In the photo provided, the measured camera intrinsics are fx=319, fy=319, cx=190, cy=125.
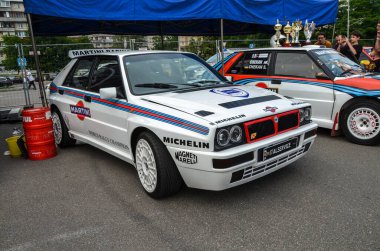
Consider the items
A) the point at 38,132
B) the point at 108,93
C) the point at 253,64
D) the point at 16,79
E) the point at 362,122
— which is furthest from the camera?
the point at 16,79

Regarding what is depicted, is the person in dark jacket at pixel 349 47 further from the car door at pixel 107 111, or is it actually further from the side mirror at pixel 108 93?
the side mirror at pixel 108 93

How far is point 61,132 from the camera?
5.30 m

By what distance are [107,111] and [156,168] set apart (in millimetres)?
1196

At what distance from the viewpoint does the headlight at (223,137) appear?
110 inches

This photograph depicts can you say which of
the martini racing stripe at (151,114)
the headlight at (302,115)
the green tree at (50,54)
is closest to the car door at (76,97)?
the martini racing stripe at (151,114)

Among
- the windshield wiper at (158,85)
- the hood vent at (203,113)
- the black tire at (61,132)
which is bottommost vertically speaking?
the black tire at (61,132)

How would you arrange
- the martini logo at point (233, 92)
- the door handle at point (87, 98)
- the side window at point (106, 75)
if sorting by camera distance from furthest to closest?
the door handle at point (87, 98), the side window at point (106, 75), the martini logo at point (233, 92)

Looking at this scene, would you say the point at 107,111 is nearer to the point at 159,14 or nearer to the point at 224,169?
the point at 224,169

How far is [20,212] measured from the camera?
324cm

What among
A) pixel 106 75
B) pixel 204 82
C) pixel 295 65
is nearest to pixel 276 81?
pixel 295 65

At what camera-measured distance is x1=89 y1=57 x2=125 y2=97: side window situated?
12.6ft

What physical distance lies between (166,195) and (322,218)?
1.50 m

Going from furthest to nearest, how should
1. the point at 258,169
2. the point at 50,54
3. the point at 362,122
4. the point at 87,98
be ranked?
the point at 50,54
the point at 362,122
the point at 87,98
the point at 258,169

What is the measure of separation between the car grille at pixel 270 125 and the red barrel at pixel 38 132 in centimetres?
326
